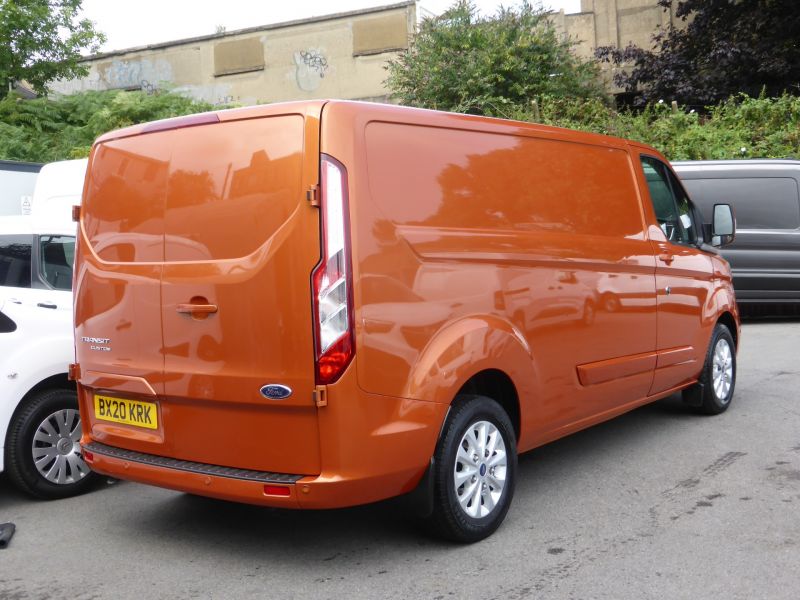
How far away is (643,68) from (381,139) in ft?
68.0

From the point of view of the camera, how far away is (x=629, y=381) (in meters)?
5.55

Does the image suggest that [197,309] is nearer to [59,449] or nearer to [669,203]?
[59,449]

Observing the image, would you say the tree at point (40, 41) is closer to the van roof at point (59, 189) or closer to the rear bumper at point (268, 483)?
the van roof at point (59, 189)

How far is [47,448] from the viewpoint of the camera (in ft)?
17.2

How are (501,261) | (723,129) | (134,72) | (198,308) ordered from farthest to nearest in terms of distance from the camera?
(134,72) → (723,129) → (501,261) → (198,308)

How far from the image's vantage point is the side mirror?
688 centimetres

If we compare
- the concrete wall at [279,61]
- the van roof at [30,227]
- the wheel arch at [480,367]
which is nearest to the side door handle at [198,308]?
the wheel arch at [480,367]

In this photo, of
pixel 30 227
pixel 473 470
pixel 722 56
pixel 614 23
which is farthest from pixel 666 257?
pixel 614 23

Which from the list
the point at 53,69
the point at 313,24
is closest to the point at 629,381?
the point at 53,69

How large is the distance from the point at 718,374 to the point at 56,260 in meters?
4.82

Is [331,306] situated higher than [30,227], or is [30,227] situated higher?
[30,227]

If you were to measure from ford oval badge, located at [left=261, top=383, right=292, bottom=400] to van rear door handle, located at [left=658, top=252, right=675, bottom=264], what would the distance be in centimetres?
316

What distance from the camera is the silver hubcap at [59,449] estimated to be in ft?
17.1

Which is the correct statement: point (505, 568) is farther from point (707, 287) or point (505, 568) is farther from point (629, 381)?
point (707, 287)
